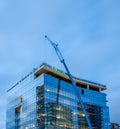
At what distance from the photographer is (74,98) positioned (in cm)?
17062

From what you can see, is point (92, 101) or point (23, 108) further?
point (92, 101)

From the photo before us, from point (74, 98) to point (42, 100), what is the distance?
24.7 m

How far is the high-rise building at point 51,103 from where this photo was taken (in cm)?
15312

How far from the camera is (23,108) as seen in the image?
170000mm

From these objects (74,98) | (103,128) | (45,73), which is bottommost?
(103,128)

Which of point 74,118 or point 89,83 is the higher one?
point 89,83

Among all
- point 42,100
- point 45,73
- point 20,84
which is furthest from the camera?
point 20,84

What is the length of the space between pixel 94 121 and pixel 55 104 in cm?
3804

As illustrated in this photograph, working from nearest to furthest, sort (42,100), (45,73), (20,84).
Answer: (42,100) < (45,73) < (20,84)

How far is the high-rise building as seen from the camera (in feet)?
502

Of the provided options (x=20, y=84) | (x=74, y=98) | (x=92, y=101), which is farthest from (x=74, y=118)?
(x=20, y=84)

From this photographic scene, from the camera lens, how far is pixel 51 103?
153500 millimetres

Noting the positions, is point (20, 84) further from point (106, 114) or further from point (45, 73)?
point (106, 114)

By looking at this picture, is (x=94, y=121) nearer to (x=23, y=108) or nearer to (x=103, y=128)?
(x=103, y=128)
